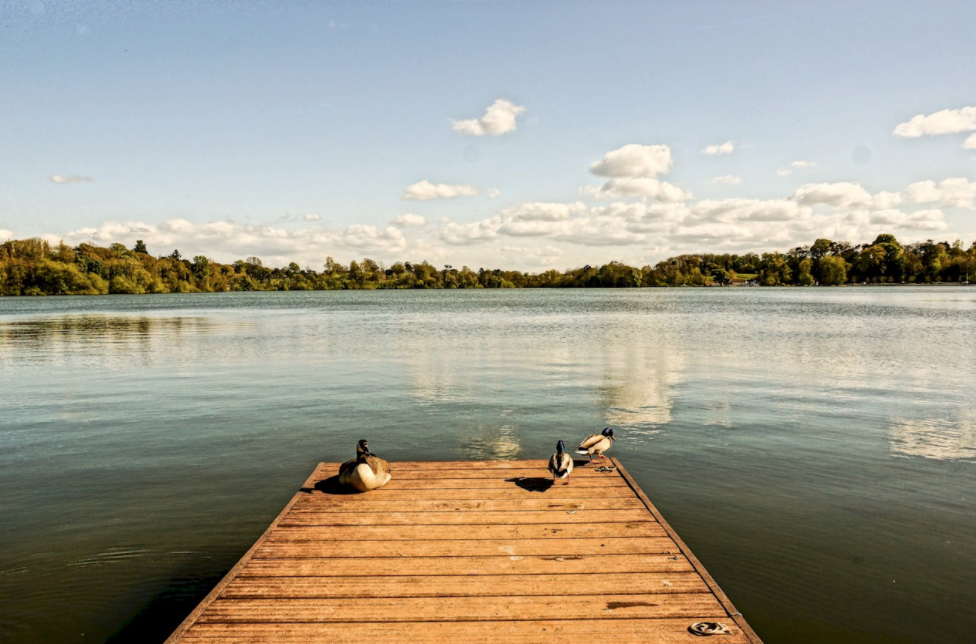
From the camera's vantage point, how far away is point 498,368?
2914cm

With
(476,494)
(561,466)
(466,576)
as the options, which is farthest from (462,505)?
(466,576)

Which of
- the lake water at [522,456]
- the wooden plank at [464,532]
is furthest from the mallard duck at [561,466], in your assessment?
the lake water at [522,456]

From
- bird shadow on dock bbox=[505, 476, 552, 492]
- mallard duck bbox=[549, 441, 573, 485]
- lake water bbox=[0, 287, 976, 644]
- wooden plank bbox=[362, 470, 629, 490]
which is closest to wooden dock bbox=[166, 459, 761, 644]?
bird shadow on dock bbox=[505, 476, 552, 492]

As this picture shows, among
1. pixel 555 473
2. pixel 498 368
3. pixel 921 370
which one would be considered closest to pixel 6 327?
pixel 498 368

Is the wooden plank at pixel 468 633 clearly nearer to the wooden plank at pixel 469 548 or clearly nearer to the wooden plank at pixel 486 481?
the wooden plank at pixel 469 548

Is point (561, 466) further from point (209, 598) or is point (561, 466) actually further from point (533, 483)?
point (209, 598)

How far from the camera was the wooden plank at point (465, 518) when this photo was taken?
8.08 metres

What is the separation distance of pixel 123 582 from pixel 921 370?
105 ft

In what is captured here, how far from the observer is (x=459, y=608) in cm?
589

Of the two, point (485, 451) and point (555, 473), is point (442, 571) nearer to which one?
point (555, 473)

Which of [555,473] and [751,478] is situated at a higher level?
[555,473]

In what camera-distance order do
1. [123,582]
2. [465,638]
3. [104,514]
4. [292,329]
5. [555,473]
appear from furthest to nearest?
1. [292,329]
2. [104,514]
3. [555,473]
4. [123,582]
5. [465,638]

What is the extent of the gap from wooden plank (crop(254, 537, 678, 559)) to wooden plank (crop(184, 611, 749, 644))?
1.44 m

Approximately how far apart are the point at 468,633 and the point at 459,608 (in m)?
0.43
